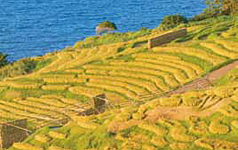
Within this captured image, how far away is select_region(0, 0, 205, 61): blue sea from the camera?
389 feet

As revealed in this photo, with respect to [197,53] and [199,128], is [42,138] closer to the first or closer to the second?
[199,128]

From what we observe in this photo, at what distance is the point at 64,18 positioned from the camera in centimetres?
14050

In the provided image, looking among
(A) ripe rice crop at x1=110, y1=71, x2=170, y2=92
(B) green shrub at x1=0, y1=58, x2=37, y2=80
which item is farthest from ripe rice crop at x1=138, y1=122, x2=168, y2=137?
(B) green shrub at x1=0, y1=58, x2=37, y2=80

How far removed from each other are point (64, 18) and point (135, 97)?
90.8 m

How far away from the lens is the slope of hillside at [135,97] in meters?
33.3

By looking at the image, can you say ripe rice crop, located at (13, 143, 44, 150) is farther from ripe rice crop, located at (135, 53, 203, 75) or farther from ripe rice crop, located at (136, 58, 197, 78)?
ripe rice crop, located at (135, 53, 203, 75)

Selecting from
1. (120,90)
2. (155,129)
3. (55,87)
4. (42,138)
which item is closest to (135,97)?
(120,90)

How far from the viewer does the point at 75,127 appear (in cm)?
3900

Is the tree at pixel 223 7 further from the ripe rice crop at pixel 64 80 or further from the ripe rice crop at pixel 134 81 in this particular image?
the ripe rice crop at pixel 64 80

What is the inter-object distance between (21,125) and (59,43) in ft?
246

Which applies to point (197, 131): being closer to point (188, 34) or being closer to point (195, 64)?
point (195, 64)

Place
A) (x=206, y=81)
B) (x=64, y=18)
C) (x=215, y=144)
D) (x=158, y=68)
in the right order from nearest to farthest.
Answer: (x=215, y=144) < (x=206, y=81) < (x=158, y=68) < (x=64, y=18)

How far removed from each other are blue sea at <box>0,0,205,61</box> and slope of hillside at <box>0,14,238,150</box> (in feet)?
126

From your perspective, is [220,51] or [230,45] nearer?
[220,51]
